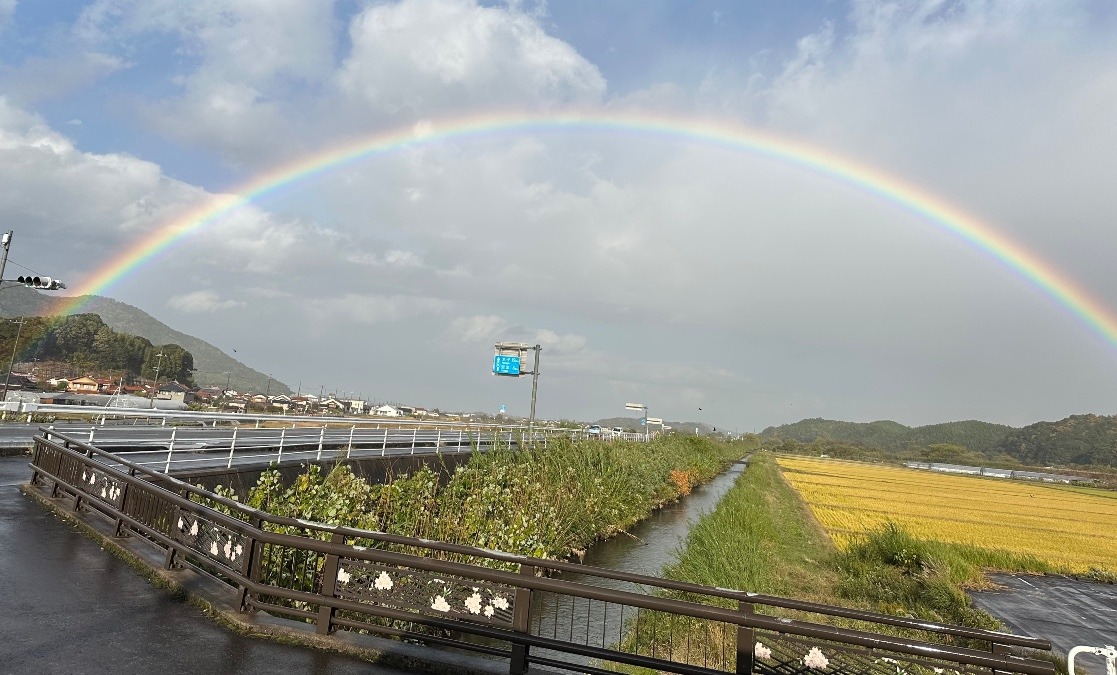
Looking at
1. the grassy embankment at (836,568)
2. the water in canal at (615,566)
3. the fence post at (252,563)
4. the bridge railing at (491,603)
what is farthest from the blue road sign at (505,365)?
the fence post at (252,563)

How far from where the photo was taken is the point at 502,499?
14.8m

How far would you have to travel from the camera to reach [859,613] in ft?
14.0

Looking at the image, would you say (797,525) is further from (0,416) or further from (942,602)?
(0,416)

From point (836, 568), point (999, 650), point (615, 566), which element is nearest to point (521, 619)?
point (999, 650)

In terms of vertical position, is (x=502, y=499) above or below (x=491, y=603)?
below

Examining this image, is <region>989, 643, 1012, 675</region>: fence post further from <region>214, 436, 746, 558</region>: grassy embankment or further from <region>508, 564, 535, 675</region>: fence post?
<region>214, 436, 746, 558</region>: grassy embankment

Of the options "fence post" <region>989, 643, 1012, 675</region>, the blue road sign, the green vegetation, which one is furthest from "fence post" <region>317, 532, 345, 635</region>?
the green vegetation

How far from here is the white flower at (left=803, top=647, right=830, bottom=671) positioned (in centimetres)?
400

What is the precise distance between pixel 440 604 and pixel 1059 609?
18.4m

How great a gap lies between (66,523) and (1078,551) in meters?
32.2

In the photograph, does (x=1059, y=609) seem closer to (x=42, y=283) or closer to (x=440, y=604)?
(x=440, y=604)

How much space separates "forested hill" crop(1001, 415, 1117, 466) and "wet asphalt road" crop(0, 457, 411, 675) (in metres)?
178

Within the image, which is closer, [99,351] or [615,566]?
[615,566]

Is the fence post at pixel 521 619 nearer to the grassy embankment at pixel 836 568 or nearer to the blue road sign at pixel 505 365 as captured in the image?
the grassy embankment at pixel 836 568
